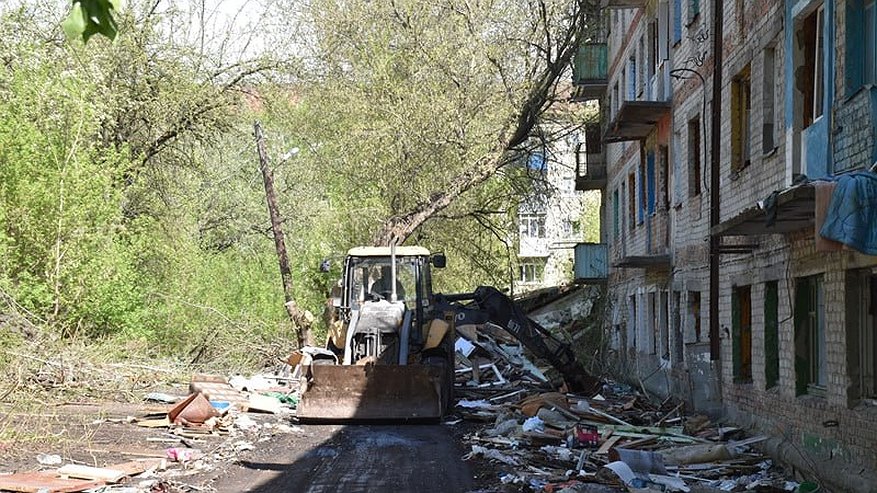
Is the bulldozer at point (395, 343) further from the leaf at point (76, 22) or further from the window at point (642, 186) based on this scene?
the leaf at point (76, 22)

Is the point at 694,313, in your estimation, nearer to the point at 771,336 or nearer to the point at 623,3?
the point at 771,336

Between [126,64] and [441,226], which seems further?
[441,226]

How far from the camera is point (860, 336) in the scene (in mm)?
10906

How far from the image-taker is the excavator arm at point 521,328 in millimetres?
22609

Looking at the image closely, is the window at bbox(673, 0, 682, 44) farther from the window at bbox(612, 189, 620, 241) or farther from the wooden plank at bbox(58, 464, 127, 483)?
the wooden plank at bbox(58, 464, 127, 483)

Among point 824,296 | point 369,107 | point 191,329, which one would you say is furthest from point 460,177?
point 824,296

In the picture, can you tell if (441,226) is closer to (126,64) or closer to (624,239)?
(624,239)

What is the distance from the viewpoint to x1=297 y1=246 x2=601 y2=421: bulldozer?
18.0 m

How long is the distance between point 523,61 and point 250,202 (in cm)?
1413

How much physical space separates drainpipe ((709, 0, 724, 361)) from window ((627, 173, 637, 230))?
9873 millimetres

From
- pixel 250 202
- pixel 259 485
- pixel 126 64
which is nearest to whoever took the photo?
pixel 259 485

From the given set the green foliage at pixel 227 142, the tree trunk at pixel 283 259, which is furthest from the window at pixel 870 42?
the tree trunk at pixel 283 259

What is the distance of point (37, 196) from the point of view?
22.0m

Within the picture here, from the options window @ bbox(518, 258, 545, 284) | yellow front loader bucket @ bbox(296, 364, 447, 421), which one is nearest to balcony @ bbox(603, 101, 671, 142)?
yellow front loader bucket @ bbox(296, 364, 447, 421)
